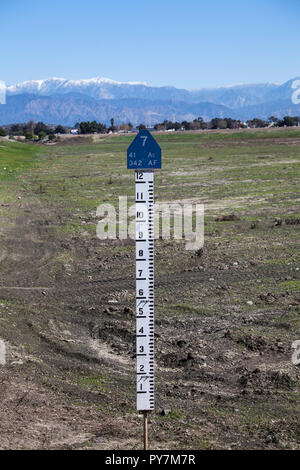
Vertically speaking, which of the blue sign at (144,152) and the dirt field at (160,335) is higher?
the blue sign at (144,152)

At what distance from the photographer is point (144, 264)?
7.37 meters

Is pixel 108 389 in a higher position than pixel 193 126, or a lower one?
lower

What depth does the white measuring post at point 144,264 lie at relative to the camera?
23.4ft

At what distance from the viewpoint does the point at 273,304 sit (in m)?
15.3

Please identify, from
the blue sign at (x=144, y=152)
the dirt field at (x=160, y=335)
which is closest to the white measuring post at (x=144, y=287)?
the blue sign at (x=144, y=152)

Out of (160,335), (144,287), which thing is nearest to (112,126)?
(160,335)

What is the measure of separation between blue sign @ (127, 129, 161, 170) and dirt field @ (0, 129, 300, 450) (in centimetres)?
430

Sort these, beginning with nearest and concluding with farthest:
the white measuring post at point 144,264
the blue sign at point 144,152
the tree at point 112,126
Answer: the blue sign at point 144,152 < the white measuring post at point 144,264 < the tree at point 112,126

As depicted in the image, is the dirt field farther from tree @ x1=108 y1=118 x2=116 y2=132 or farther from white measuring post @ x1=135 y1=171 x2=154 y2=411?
tree @ x1=108 y1=118 x2=116 y2=132

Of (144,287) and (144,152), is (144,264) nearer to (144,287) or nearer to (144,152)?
(144,287)

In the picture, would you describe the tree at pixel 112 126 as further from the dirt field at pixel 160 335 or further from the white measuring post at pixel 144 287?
the white measuring post at pixel 144 287
